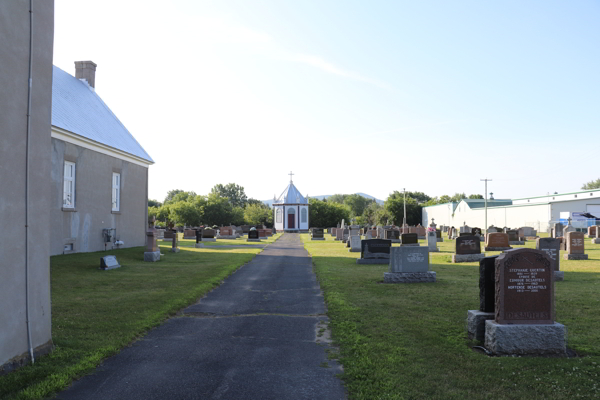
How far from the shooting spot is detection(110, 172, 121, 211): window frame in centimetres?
2327

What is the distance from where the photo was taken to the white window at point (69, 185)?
18734mm

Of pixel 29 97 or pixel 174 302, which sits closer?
pixel 29 97

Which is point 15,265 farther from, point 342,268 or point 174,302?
point 342,268

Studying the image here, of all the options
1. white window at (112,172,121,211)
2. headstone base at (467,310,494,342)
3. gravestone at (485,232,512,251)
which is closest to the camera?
headstone base at (467,310,494,342)

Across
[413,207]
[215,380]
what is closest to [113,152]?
[215,380]

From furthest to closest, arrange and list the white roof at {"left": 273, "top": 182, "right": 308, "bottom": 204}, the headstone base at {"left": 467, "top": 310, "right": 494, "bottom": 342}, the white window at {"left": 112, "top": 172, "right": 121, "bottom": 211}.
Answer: the white roof at {"left": 273, "top": 182, "right": 308, "bottom": 204}, the white window at {"left": 112, "top": 172, "right": 121, "bottom": 211}, the headstone base at {"left": 467, "top": 310, "right": 494, "bottom": 342}

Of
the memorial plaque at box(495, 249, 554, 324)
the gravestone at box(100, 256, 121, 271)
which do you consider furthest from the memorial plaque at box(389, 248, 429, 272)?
the gravestone at box(100, 256, 121, 271)

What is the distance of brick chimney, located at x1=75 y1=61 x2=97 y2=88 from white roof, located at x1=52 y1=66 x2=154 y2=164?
0.60 m

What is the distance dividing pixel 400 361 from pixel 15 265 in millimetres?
4830

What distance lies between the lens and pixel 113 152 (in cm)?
2292

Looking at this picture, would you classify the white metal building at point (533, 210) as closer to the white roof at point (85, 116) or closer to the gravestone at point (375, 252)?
the gravestone at point (375, 252)

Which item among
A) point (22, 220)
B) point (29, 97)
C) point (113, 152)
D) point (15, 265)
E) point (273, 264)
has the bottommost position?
point (273, 264)

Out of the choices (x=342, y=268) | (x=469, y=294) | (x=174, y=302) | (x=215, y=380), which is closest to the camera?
(x=215, y=380)

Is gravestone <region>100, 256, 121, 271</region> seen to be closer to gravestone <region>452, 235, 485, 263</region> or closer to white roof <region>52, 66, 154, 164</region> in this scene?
white roof <region>52, 66, 154, 164</region>
